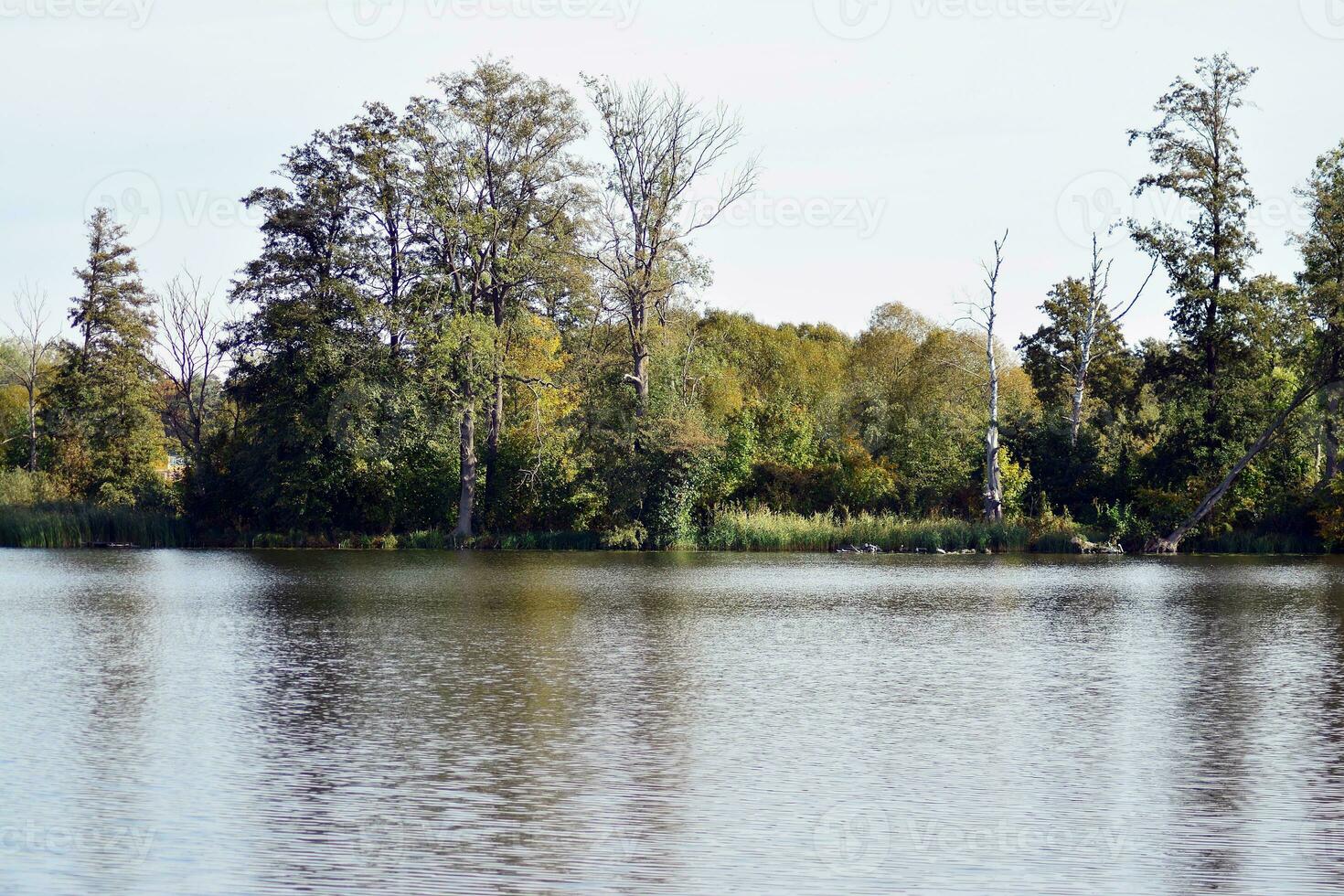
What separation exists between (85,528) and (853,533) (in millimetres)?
30485

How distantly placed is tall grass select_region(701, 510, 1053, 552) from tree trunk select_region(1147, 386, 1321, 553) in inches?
187

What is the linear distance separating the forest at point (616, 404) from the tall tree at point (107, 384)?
512 centimetres

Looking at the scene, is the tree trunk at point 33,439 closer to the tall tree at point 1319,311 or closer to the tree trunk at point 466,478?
the tree trunk at point 466,478

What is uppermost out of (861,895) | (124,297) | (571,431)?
(124,297)

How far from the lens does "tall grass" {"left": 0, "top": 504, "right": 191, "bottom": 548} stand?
56.9 meters

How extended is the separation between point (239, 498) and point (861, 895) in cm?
5501

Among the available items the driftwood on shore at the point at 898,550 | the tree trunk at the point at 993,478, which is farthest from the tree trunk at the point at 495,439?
the tree trunk at the point at 993,478

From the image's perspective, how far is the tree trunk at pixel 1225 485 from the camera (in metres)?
51.1

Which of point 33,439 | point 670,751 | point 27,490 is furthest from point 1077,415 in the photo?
point 33,439

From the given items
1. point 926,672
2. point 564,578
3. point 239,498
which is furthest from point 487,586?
point 239,498

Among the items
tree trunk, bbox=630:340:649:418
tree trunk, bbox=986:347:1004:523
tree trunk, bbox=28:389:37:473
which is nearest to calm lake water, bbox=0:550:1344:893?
tree trunk, bbox=986:347:1004:523

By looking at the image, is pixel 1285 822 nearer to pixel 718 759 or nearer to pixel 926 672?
pixel 718 759

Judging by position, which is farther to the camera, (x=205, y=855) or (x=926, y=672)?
(x=926, y=672)

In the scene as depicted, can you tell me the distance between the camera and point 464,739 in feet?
44.3
